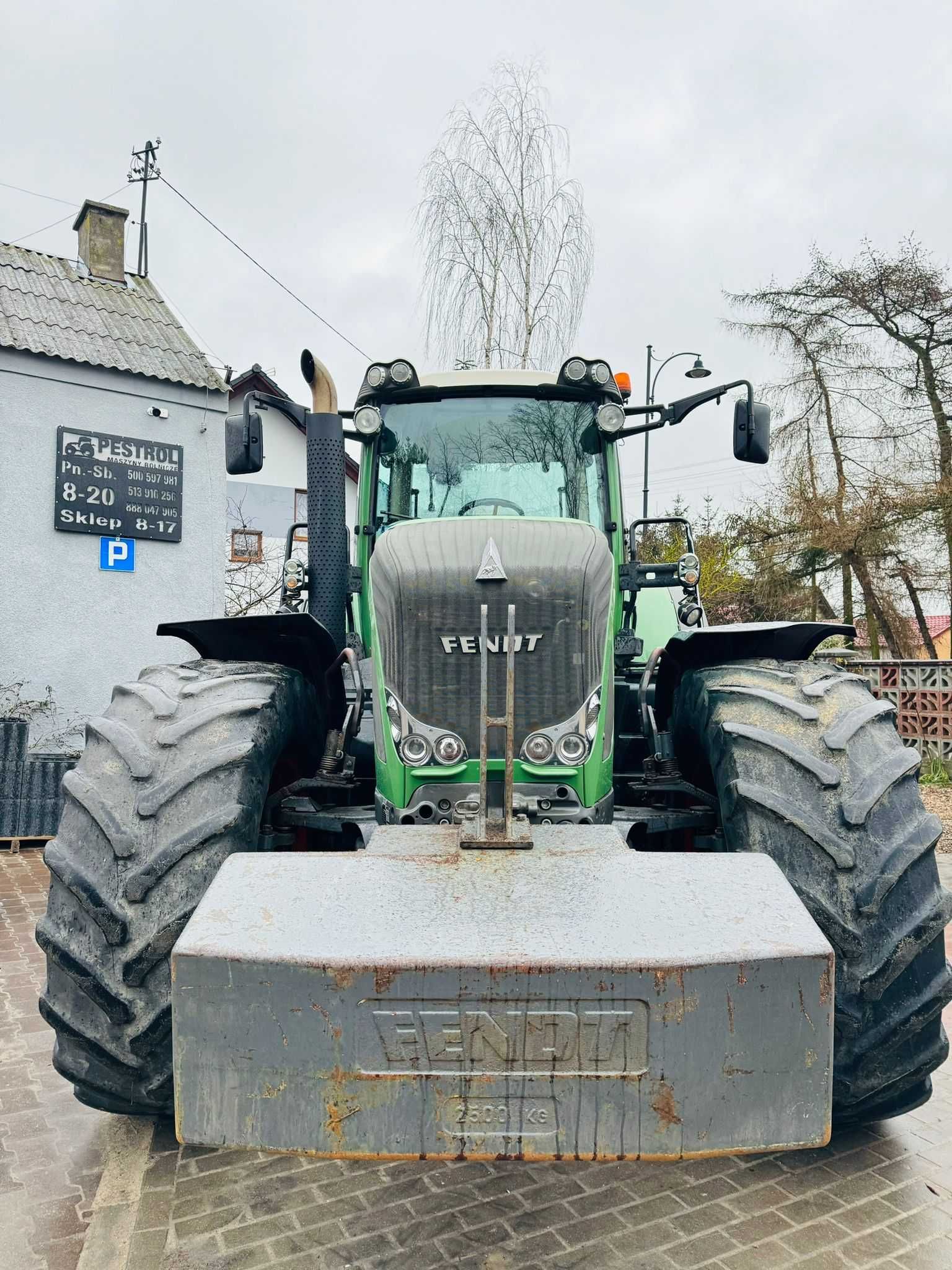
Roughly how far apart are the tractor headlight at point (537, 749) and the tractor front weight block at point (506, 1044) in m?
0.91

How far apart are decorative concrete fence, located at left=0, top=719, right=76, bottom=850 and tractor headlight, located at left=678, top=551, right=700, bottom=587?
551 centimetres

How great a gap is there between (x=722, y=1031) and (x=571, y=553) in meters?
1.39

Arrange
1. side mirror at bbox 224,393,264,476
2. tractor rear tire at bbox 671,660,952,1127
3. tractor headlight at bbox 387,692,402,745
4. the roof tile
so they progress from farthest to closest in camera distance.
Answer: the roof tile
side mirror at bbox 224,393,264,476
tractor headlight at bbox 387,692,402,745
tractor rear tire at bbox 671,660,952,1127

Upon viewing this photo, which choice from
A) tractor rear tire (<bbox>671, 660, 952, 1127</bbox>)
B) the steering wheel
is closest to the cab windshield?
the steering wheel

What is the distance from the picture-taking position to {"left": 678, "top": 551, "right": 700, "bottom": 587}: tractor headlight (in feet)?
17.8

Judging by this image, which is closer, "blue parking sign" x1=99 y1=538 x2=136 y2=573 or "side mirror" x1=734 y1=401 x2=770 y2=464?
Result: "side mirror" x1=734 y1=401 x2=770 y2=464

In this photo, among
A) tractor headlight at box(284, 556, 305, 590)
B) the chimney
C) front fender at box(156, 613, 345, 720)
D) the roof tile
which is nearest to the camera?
front fender at box(156, 613, 345, 720)

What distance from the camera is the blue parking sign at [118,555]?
10742 millimetres

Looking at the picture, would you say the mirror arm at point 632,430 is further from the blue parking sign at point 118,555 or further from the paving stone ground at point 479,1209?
the blue parking sign at point 118,555

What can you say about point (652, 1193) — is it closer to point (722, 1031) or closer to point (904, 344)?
point (722, 1031)

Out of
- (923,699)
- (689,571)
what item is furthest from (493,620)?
(923,699)

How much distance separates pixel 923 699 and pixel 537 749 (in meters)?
10.2

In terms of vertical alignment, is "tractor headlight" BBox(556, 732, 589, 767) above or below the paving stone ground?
above

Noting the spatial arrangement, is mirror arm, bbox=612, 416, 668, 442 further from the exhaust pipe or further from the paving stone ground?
the paving stone ground
